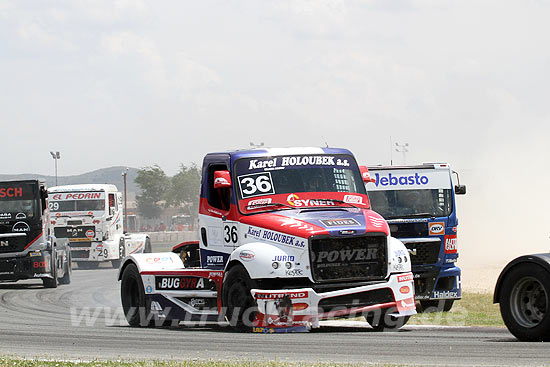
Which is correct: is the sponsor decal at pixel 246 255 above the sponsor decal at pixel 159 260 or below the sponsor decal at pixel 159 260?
above

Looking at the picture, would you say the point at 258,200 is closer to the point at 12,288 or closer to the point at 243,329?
the point at 243,329

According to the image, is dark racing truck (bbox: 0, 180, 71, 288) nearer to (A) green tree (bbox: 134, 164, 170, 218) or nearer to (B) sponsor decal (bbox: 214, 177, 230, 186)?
(B) sponsor decal (bbox: 214, 177, 230, 186)

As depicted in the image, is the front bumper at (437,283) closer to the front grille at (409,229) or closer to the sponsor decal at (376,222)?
the front grille at (409,229)

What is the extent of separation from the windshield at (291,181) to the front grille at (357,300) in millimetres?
1482

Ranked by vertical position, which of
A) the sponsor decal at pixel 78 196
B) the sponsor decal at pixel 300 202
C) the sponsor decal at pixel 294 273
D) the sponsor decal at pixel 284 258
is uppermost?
the sponsor decal at pixel 78 196

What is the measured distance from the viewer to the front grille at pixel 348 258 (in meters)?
11.5

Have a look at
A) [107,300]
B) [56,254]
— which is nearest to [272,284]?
[107,300]

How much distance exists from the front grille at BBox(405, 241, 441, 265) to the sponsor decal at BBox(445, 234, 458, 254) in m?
0.17

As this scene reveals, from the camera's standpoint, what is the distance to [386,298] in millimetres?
11734

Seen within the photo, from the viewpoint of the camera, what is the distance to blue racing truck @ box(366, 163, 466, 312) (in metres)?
16.4

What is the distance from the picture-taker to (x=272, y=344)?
397 inches

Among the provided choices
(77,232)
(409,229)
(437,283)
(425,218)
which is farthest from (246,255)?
(77,232)

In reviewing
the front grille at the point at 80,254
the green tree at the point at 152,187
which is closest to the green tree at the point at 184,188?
the green tree at the point at 152,187

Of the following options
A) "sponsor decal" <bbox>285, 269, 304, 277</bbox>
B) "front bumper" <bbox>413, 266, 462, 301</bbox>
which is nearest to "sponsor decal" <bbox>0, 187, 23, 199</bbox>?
"front bumper" <bbox>413, 266, 462, 301</bbox>
